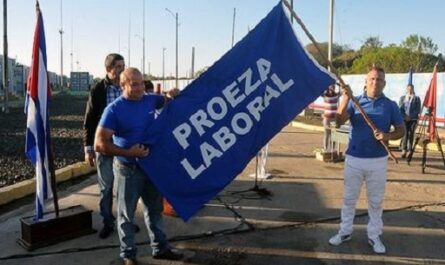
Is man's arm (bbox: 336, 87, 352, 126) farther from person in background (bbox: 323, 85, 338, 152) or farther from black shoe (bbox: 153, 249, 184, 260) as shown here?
person in background (bbox: 323, 85, 338, 152)

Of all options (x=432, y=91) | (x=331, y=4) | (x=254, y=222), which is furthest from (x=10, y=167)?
(x=331, y=4)

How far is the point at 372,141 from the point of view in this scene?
5.18 meters

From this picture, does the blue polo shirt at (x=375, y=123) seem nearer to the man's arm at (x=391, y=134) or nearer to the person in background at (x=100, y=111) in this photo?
the man's arm at (x=391, y=134)

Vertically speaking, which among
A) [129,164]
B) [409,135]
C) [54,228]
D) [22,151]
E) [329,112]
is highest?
[329,112]

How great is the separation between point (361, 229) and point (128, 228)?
2.97 m

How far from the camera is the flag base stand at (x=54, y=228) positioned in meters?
5.43

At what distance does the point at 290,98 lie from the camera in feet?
16.7

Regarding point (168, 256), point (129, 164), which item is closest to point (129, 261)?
point (168, 256)

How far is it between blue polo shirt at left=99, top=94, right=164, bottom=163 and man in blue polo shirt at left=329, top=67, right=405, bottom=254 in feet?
6.76

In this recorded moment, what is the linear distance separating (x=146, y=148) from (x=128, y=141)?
181mm

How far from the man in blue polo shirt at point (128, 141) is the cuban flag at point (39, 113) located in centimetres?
128

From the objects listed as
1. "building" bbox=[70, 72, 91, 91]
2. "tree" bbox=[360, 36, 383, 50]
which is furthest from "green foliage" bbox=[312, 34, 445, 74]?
"building" bbox=[70, 72, 91, 91]

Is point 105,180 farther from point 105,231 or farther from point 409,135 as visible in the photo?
point 409,135

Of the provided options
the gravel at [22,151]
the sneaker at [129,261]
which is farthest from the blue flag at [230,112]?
the gravel at [22,151]
